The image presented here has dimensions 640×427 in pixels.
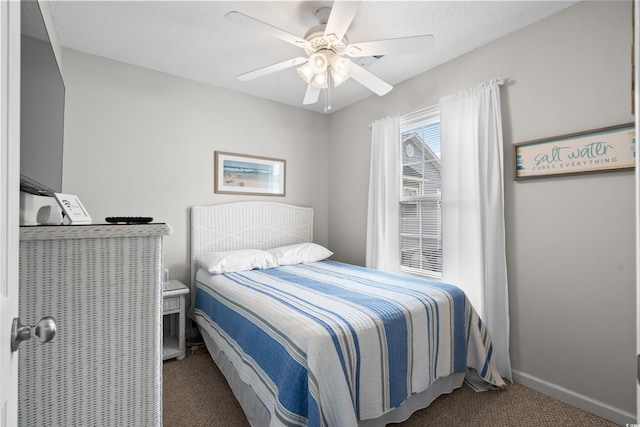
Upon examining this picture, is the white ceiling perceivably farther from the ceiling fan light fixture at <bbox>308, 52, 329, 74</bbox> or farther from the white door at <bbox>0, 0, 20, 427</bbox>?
the white door at <bbox>0, 0, 20, 427</bbox>

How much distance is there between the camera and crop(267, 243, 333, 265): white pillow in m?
3.14

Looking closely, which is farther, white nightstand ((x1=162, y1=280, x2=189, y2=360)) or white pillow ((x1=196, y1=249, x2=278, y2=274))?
white pillow ((x1=196, y1=249, x2=278, y2=274))

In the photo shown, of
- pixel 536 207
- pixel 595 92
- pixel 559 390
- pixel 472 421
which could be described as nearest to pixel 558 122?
pixel 595 92

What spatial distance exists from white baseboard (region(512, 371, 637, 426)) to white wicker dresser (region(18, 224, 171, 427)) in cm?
239

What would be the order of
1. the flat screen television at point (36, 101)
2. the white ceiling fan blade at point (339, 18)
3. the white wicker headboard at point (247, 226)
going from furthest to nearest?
1. the white wicker headboard at point (247, 226)
2. the white ceiling fan blade at point (339, 18)
3. the flat screen television at point (36, 101)

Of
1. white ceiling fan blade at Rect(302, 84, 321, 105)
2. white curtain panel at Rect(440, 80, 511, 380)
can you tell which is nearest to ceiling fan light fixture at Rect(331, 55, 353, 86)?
white ceiling fan blade at Rect(302, 84, 321, 105)

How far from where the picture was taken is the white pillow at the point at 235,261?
2701 mm

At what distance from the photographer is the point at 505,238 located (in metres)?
2.30

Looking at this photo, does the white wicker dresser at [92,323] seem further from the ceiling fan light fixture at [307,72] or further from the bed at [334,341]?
the ceiling fan light fixture at [307,72]

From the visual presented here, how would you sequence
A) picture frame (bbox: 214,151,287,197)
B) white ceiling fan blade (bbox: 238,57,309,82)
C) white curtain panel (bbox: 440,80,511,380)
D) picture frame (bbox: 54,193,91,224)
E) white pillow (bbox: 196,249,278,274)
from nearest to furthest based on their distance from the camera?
picture frame (bbox: 54,193,91,224) < white ceiling fan blade (bbox: 238,57,309,82) < white curtain panel (bbox: 440,80,511,380) < white pillow (bbox: 196,249,278,274) < picture frame (bbox: 214,151,287,197)

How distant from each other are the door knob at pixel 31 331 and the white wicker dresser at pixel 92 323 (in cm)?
37

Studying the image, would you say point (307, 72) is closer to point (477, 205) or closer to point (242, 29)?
point (242, 29)

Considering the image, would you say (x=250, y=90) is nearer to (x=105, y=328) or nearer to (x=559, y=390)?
(x=105, y=328)

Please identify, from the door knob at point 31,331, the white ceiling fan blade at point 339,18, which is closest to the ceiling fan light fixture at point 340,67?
the white ceiling fan blade at point 339,18
